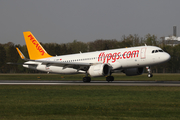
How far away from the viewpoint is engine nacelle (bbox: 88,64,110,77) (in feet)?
120

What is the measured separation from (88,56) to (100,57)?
2.57 meters

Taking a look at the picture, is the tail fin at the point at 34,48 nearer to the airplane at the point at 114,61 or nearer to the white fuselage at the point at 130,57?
the airplane at the point at 114,61

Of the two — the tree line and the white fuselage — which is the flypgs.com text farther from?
the tree line

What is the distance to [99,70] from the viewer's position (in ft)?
120

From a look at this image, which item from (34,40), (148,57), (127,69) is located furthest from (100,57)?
(34,40)

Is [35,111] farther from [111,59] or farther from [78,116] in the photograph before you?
[111,59]

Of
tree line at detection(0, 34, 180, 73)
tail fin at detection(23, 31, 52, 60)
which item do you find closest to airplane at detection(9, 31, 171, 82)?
tail fin at detection(23, 31, 52, 60)

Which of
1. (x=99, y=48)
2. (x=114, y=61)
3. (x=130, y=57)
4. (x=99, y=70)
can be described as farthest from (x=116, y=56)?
(x=99, y=48)

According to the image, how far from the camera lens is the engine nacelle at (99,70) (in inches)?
1441

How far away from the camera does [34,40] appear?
48.7 metres

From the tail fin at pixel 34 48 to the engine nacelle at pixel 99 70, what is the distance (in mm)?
13272

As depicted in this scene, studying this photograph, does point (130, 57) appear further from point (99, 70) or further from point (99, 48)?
point (99, 48)

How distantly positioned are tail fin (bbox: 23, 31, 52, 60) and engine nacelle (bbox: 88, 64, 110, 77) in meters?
13.3

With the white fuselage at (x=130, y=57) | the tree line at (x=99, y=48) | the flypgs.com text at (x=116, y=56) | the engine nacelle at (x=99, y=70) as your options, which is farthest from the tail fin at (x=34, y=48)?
the tree line at (x=99, y=48)
